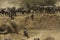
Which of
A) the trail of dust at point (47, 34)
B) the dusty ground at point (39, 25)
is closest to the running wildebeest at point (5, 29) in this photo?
the dusty ground at point (39, 25)

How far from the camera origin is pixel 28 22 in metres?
17.0

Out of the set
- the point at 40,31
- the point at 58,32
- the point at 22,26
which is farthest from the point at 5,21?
the point at 58,32

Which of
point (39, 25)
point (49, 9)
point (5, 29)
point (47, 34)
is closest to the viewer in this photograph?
point (47, 34)

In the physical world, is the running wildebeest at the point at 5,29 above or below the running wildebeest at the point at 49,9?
below

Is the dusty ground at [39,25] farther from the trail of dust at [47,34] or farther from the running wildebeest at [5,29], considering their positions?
the running wildebeest at [5,29]

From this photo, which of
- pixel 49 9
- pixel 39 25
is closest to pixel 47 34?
pixel 39 25

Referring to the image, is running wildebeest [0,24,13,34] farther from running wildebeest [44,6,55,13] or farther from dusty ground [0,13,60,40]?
running wildebeest [44,6,55,13]

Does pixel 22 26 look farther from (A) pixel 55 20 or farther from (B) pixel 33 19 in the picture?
(A) pixel 55 20

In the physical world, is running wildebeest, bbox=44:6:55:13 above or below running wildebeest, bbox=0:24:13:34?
above

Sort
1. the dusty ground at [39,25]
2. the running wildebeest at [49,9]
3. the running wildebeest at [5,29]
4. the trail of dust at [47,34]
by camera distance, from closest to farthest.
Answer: the trail of dust at [47,34]
the dusty ground at [39,25]
the running wildebeest at [5,29]
the running wildebeest at [49,9]

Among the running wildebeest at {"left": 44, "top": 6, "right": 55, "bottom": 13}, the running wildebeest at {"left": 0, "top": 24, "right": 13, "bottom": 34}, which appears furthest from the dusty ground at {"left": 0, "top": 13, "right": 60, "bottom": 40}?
the running wildebeest at {"left": 44, "top": 6, "right": 55, "bottom": 13}

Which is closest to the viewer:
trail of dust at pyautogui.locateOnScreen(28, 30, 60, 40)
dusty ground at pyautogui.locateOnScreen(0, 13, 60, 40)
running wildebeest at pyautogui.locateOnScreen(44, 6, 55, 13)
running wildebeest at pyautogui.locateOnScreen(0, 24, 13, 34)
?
trail of dust at pyautogui.locateOnScreen(28, 30, 60, 40)

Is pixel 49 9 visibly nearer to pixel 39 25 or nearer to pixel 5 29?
pixel 39 25

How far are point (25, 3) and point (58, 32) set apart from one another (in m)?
8.62
